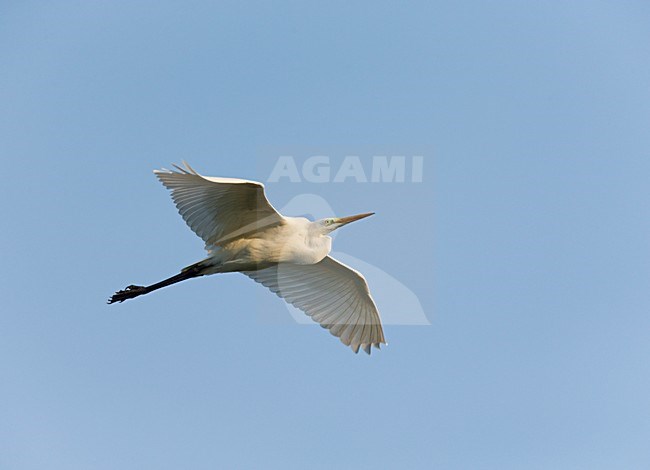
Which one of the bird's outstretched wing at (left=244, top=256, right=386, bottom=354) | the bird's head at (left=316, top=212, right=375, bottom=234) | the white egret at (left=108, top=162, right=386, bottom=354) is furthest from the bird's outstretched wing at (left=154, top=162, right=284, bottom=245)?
the bird's outstretched wing at (left=244, top=256, right=386, bottom=354)

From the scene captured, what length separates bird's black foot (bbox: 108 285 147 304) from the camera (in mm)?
16484

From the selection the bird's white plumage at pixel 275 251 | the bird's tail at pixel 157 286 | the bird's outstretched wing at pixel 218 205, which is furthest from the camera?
the bird's tail at pixel 157 286

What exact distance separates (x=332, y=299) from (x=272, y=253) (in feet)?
6.33

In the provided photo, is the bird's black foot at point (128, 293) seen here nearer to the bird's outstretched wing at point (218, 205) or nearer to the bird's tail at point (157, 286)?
the bird's tail at point (157, 286)

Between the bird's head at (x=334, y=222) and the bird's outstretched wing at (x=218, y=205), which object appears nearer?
the bird's outstretched wing at (x=218, y=205)

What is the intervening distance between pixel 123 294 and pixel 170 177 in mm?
3629

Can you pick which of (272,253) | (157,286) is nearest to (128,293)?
(157,286)

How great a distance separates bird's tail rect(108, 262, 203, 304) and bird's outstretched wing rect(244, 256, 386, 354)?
1.17m

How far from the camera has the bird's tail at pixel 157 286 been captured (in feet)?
50.6

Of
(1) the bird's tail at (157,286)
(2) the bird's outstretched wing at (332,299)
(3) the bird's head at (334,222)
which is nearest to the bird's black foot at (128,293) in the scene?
(1) the bird's tail at (157,286)

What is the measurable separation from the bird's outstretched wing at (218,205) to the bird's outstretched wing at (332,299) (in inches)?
59.1

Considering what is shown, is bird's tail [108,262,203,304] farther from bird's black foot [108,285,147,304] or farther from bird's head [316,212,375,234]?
bird's head [316,212,375,234]

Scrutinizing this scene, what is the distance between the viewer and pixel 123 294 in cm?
1670

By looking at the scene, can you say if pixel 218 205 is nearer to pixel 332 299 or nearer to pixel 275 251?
pixel 275 251
